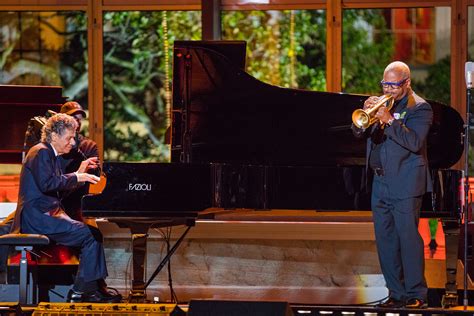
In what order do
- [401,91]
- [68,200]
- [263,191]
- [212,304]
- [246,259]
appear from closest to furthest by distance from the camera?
[212,304]
[401,91]
[263,191]
[68,200]
[246,259]

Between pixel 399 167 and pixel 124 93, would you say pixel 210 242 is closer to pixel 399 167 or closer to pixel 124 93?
pixel 124 93

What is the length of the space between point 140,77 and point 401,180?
407 cm

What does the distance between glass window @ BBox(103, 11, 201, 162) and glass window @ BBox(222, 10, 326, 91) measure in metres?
0.43

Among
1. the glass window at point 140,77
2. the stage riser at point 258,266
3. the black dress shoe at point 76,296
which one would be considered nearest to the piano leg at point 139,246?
the black dress shoe at point 76,296

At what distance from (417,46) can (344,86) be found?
782 millimetres

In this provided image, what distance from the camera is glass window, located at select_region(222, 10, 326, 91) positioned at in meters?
9.61

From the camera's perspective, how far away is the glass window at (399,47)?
9438 millimetres

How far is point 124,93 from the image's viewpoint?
383 inches

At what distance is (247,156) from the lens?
7137 millimetres

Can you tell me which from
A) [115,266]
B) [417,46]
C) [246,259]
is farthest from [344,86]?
[115,266]

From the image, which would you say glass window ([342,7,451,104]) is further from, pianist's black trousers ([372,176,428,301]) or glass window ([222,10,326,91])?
pianist's black trousers ([372,176,428,301])

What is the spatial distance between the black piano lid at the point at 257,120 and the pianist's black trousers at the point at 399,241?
0.69m

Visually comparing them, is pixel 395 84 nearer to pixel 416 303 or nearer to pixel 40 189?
pixel 416 303

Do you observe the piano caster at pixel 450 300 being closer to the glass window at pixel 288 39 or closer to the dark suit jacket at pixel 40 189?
the dark suit jacket at pixel 40 189
